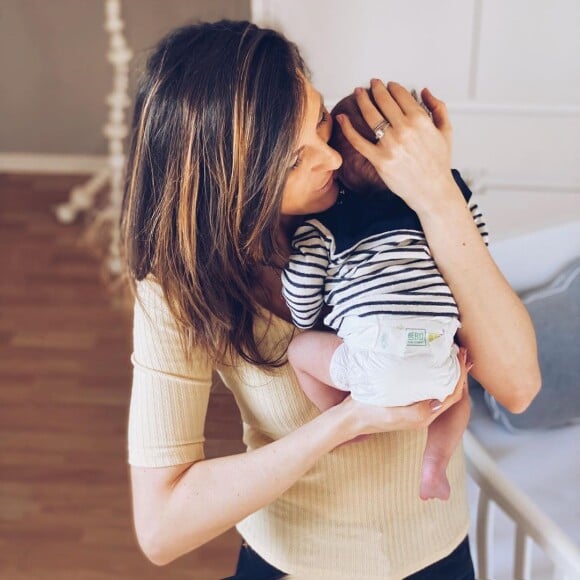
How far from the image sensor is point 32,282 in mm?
2648

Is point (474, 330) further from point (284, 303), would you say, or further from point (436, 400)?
point (284, 303)

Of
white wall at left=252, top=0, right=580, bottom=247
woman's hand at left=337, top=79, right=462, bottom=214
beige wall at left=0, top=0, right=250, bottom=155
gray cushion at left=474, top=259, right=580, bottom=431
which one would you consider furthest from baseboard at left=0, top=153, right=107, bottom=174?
woman's hand at left=337, top=79, right=462, bottom=214

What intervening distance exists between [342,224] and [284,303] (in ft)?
0.43

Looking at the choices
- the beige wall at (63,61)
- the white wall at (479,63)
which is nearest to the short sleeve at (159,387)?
the white wall at (479,63)

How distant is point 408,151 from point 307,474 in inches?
15.4

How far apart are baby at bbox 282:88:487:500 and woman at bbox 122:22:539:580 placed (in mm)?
24

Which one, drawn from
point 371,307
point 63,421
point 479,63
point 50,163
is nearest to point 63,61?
point 50,163

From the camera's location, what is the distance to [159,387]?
2.93 ft

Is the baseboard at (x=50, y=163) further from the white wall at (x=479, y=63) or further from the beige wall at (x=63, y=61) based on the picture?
the white wall at (x=479, y=63)

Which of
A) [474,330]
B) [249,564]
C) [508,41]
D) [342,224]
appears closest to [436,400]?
[474,330]

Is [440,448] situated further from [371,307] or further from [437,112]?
[437,112]

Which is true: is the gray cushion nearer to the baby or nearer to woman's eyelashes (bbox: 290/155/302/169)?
the baby

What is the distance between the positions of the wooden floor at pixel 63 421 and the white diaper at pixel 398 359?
1.06 metres

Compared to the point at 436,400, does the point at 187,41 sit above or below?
above
